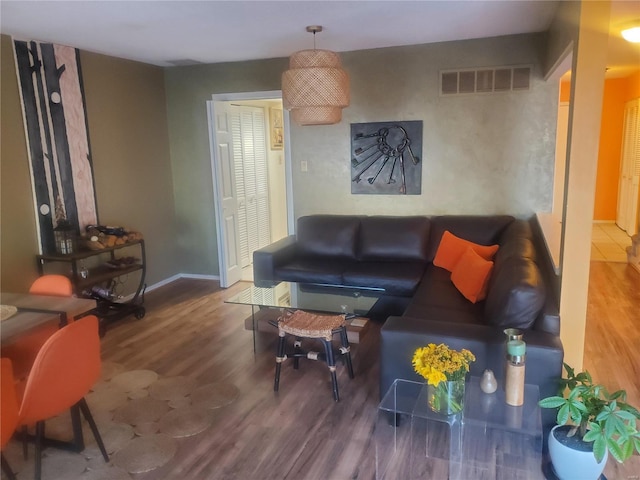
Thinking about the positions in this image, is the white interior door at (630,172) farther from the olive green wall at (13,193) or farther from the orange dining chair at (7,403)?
the orange dining chair at (7,403)

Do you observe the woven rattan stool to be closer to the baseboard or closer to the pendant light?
the pendant light

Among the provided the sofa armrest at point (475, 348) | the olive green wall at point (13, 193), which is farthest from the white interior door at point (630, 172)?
the olive green wall at point (13, 193)

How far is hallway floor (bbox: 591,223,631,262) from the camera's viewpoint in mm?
6250

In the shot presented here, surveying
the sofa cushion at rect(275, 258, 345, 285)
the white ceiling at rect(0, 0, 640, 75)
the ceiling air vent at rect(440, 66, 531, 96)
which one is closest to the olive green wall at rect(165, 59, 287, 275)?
the white ceiling at rect(0, 0, 640, 75)

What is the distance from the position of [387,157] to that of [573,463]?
10.7 ft

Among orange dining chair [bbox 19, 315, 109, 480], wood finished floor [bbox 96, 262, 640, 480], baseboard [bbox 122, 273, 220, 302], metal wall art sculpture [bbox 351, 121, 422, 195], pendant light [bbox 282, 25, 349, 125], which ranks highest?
pendant light [bbox 282, 25, 349, 125]

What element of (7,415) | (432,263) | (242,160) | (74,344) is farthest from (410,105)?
(7,415)

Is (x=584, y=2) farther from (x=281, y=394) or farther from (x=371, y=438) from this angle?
(x=281, y=394)

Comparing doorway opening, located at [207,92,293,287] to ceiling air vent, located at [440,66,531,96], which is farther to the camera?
doorway opening, located at [207,92,293,287]

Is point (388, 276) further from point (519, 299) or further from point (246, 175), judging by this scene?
point (246, 175)

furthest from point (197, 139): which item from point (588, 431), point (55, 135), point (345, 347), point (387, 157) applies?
point (588, 431)

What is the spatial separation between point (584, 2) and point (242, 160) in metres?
4.08

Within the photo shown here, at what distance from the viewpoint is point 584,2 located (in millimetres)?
2330

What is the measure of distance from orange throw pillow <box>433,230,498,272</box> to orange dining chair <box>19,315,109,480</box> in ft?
9.37
